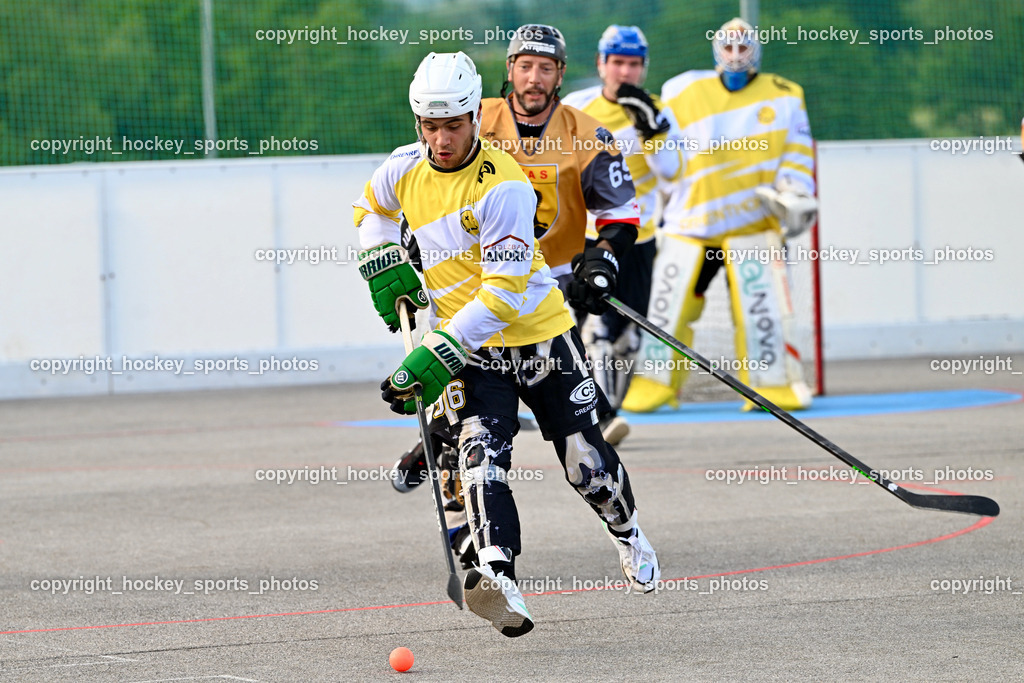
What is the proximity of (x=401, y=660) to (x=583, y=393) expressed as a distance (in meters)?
1.22

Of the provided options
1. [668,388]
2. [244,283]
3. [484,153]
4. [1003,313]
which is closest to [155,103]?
[244,283]

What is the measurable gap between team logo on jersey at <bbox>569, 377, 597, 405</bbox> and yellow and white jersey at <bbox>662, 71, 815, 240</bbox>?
591cm

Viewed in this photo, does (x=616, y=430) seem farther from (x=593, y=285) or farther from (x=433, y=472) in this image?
(x=433, y=472)

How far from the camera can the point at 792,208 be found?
10.7 metres

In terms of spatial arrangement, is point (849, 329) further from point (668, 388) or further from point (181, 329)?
point (181, 329)

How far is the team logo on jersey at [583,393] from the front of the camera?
204 inches

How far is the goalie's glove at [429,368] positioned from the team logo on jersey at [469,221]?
1.31 feet

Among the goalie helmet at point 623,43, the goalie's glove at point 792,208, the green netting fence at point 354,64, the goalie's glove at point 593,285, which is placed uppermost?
the green netting fence at point 354,64

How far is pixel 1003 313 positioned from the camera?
647 inches

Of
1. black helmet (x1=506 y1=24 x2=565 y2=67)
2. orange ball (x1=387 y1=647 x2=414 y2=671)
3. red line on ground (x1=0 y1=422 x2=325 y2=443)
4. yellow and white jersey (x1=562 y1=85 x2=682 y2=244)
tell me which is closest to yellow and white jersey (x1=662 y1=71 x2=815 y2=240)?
yellow and white jersey (x1=562 y1=85 x2=682 y2=244)

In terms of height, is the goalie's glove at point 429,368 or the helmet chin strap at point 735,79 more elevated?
the helmet chin strap at point 735,79

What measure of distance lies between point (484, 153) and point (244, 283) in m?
10.4

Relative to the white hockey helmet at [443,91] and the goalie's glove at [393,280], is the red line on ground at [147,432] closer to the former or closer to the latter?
the goalie's glove at [393,280]

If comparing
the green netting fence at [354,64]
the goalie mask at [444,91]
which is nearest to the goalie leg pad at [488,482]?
the goalie mask at [444,91]
